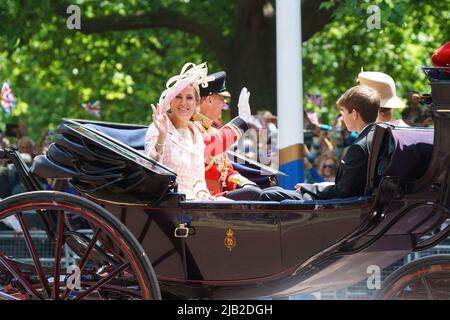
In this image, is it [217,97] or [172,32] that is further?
[172,32]

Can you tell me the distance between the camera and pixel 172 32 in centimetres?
1672

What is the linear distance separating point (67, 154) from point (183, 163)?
73 cm

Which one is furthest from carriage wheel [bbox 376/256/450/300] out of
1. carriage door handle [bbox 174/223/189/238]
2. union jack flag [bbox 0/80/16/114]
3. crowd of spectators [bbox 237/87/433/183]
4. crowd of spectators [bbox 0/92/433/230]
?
union jack flag [bbox 0/80/16/114]

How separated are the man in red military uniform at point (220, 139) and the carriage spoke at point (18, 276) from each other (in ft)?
3.88

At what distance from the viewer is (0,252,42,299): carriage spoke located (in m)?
4.98

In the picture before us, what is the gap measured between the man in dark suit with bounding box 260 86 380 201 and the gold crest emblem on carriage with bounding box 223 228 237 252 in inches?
11.8

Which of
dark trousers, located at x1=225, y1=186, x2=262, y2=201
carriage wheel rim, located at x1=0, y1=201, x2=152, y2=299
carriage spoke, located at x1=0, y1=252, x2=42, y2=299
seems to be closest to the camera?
carriage wheel rim, located at x1=0, y1=201, x2=152, y2=299

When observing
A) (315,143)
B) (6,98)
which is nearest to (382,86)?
(315,143)

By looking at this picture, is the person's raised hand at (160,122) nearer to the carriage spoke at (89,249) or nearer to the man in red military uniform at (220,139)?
the man in red military uniform at (220,139)

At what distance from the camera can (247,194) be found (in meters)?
5.45

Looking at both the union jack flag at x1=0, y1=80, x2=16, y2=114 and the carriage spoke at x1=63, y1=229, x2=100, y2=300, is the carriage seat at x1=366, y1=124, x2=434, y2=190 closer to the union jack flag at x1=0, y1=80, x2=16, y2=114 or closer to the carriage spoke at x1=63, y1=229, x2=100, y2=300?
the carriage spoke at x1=63, y1=229, x2=100, y2=300

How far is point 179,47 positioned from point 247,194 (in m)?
12.5
